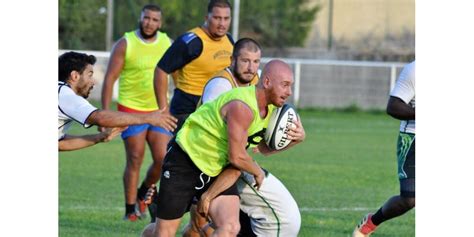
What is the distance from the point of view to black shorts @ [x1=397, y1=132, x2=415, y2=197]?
8102mm

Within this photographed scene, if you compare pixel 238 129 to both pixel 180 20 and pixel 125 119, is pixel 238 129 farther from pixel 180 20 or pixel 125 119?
pixel 180 20

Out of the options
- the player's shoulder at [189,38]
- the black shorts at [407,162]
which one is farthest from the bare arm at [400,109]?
the player's shoulder at [189,38]

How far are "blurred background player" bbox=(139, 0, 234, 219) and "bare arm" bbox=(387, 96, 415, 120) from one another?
7.28ft

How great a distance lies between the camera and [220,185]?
6.61 m

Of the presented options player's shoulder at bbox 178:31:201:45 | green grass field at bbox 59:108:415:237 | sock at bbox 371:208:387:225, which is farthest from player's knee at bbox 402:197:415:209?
player's shoulder at bbox 178:31:201:45

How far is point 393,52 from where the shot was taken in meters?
33.6

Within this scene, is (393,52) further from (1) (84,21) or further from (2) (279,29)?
(1) (84,21)

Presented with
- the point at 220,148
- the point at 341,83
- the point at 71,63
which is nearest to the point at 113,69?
the point at 71,63

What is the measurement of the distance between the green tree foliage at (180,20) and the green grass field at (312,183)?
9.58 metres

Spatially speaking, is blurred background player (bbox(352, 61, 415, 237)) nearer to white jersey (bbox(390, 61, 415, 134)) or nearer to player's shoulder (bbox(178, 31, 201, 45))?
white jersey (bbox(390, 61, 415, 134))

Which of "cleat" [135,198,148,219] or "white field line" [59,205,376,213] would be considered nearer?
"cleat" [135,198,148,219]
